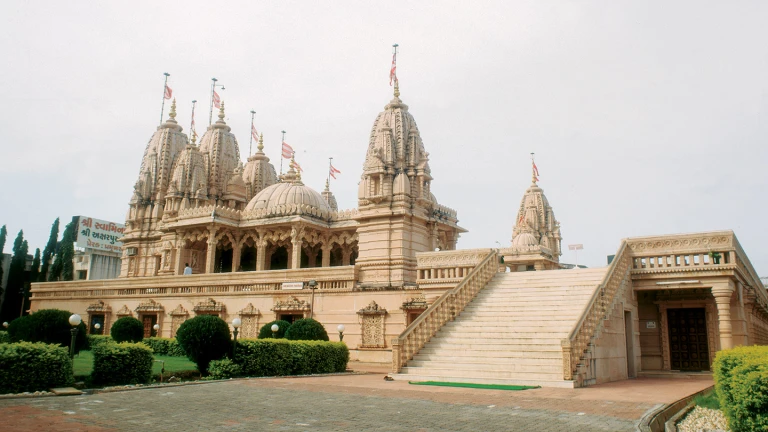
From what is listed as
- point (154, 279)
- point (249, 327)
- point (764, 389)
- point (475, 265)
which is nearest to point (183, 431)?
point (764, 389)

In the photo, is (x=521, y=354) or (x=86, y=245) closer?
(x=521, y=354)

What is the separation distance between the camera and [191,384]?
15281mm

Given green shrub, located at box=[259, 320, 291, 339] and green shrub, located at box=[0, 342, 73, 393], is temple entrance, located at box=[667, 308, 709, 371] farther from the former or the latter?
green shrub, located at box=[0, 342, 73, 393]

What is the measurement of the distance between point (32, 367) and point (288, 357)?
767 cm

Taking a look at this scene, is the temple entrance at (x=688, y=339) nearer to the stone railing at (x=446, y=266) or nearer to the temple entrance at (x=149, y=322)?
the stone railing at (x=446, y=266)

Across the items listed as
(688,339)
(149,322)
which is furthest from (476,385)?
(149,322)

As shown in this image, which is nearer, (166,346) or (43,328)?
(43,328)

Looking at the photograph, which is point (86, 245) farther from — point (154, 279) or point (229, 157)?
point (154, 279)

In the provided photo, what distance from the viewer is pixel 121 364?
14.8m

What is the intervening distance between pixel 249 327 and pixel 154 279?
7.90 metres

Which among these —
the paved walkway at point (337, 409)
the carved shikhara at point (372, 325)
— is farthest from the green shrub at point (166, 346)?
the paved walkway at point (337, 409)

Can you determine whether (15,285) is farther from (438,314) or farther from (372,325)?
(438,314)

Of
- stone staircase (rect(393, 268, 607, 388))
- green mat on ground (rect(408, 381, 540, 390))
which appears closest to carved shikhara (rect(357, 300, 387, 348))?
stone staircase (rect(393, 268, 607, 388))

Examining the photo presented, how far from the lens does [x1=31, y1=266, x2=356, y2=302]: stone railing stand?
2684cm
